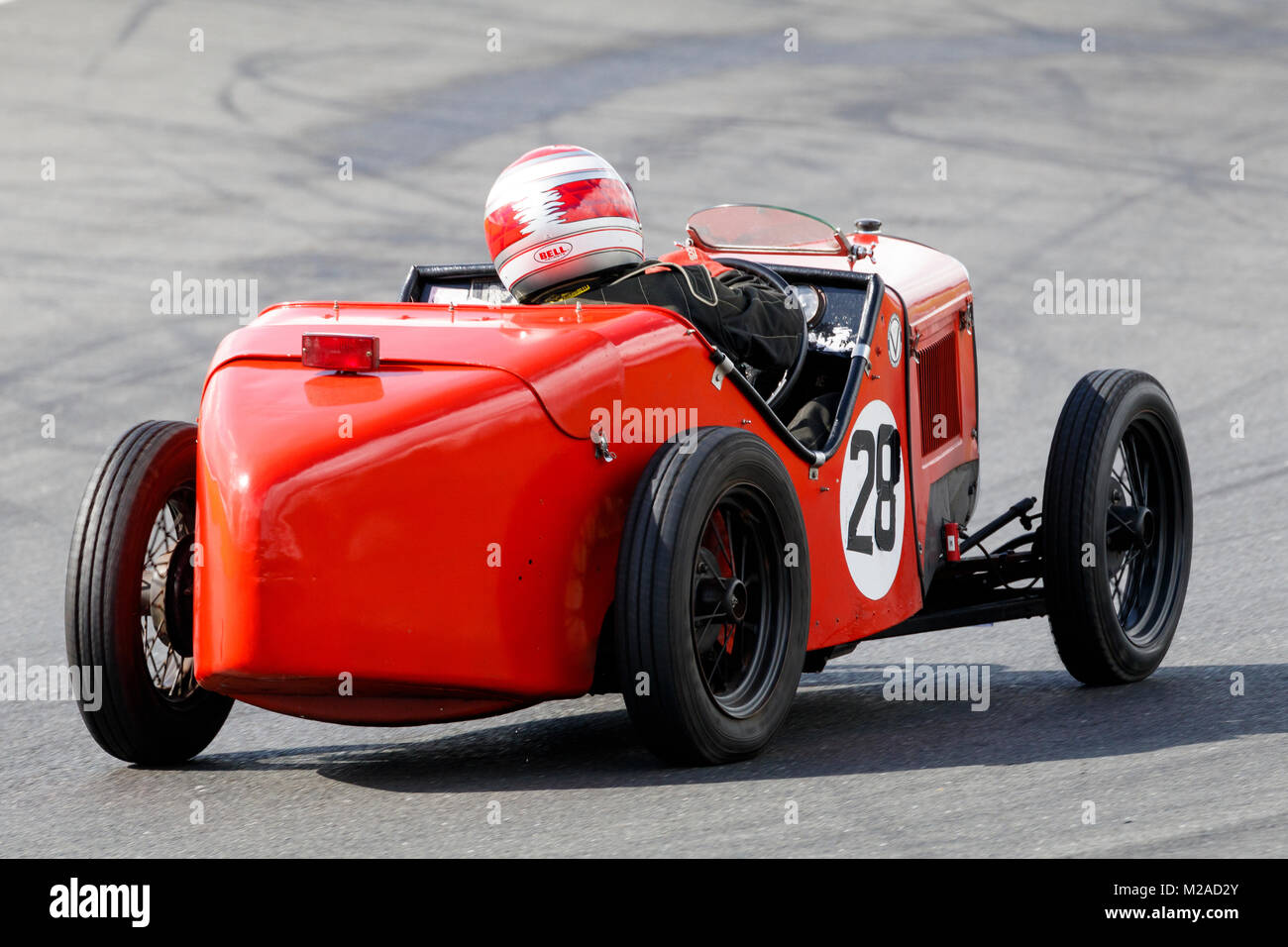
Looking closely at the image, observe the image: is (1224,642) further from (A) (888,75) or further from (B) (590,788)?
(A) (888,75)

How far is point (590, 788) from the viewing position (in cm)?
452

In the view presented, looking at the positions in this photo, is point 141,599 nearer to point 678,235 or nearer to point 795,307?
point 795,307

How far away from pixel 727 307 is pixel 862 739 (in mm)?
1199

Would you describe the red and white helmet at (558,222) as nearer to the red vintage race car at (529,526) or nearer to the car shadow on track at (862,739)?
the red vintage race car at (529,526)

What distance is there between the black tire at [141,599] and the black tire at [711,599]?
1.17m

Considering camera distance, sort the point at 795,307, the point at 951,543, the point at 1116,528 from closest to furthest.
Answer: the point at 795,307 < the point at 1116,528 < the point at 951,543

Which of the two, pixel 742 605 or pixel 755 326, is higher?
pixel 755 326

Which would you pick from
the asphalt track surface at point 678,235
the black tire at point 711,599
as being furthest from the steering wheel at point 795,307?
the asphalt track surface at point 678,235

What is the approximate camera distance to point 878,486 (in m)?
5.52

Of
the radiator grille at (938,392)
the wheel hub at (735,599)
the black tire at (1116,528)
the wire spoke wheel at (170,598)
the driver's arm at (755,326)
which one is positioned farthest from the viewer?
the radiator grille at (938,392)

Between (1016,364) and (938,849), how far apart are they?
7.36 metres

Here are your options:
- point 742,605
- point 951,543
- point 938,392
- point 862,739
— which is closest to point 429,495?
point 742,605

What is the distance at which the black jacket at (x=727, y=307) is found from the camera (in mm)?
5055
